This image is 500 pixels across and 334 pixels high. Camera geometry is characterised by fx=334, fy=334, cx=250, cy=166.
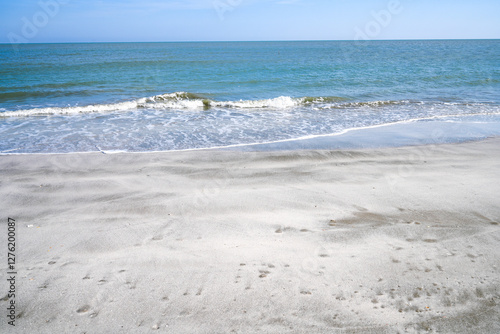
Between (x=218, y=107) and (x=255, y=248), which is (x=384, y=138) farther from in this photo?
(x=218, y=107)

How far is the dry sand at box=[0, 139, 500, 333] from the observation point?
322 centimetres

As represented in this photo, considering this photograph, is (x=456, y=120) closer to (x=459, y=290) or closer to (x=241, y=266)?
(x=459, y=290)

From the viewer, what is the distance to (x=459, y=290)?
11.6 ft

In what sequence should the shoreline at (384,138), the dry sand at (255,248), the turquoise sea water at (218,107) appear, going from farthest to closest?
the turquoise sea water at (218,107) < the shoreline at (384,138) < the dry sand at (255,248)

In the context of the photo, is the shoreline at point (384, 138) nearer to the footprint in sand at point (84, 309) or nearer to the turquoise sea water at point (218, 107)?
the turquoise sea water at point (218, 107)

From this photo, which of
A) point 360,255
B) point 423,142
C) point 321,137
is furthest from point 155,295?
point 423,142

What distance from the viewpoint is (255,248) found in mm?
4262

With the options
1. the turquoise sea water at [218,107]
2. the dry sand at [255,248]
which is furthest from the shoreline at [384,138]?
the dry sand at [255,248]

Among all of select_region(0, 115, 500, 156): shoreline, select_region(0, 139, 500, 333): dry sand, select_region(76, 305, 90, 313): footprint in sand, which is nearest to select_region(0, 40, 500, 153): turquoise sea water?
select_region(0, 115, 500, 156): shoreline

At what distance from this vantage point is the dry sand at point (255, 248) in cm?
322

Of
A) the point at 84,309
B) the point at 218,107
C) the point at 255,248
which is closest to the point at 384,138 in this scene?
the point at 255,248

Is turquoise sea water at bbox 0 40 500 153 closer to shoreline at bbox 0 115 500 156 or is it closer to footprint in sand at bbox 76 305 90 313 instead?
shoreline at bbox 0 115 500 156

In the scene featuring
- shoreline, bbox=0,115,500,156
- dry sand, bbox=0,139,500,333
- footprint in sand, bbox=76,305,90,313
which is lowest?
footprint in sand, bbox=76,305,90,313

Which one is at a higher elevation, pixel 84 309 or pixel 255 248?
pixel 255 248
